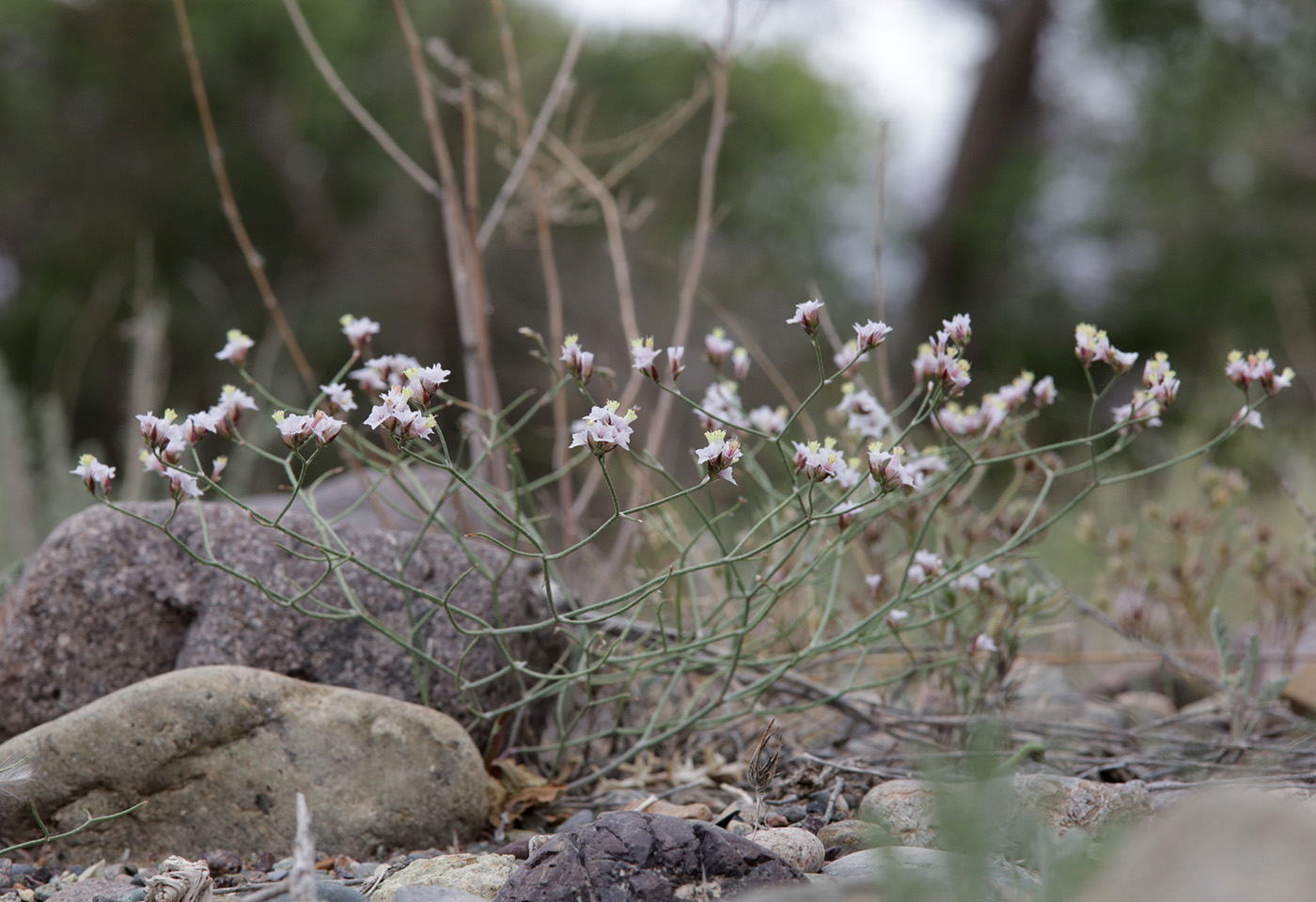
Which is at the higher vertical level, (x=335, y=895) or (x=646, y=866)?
(x=646, y=866)

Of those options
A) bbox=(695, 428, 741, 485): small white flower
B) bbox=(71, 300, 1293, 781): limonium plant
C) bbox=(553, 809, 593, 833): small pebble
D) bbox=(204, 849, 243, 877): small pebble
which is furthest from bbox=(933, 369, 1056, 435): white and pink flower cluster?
bbox=(204, 849, 243, 877): small pebble

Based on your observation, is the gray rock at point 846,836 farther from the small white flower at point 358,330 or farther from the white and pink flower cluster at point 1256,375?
the small white flower at point 358,330

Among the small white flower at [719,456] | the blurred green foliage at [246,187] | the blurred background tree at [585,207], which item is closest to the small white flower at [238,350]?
the small white flower at [719,456]

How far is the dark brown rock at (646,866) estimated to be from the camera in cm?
112

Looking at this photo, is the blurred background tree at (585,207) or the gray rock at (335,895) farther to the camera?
the blurred background tree at (585,207)

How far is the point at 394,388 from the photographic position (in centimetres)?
127

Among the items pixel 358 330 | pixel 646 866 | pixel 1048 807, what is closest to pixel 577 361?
pixel 358 330

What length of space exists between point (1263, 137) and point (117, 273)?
28.7ft

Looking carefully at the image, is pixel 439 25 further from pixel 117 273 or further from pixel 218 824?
pixel 218 824

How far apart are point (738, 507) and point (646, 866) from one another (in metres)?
0.84

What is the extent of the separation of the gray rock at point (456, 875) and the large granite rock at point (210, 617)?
42cm

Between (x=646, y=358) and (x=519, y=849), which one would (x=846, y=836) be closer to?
(x=519, y=849)

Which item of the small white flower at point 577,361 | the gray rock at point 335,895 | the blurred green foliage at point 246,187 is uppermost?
the blurred green foliage at point 246,187

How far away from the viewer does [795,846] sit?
1.32 m
